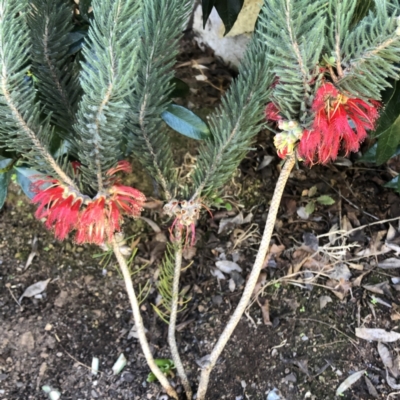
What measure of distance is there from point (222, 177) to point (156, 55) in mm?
203

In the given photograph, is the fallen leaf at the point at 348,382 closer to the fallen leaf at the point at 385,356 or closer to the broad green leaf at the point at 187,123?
the fallen leaf at the point at 385,356

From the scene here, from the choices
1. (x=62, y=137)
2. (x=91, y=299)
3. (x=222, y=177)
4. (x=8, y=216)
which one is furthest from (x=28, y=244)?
(x=222, y=177)

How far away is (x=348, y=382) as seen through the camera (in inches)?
37.4

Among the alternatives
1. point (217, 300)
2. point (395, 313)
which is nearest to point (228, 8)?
point (217, 300)

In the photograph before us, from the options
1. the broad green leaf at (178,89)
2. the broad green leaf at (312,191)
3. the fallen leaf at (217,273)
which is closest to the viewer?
the broad green leaf at (178,89)

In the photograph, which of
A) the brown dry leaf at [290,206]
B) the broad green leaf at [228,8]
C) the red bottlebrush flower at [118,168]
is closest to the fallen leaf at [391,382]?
the brown dry leaf at [290,206]

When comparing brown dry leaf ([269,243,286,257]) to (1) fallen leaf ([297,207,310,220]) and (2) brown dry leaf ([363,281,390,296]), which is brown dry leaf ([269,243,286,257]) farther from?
(2) brown dry leaf ([363,281,390,296])

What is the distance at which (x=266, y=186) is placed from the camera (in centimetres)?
125

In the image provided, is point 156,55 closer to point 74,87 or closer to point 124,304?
point 74,87

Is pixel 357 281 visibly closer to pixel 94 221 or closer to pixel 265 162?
pixel 265 162

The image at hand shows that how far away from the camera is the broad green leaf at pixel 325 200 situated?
119cm

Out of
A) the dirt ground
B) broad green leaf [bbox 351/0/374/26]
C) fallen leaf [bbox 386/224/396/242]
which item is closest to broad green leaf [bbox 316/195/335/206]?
the dirt ground

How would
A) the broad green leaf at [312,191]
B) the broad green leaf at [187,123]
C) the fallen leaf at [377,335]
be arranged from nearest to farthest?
the broad green leaf at [187,123], the fallen leaf at [377,335], the broad green leaf at [312,191]

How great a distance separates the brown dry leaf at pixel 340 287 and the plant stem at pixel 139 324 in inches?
17.4
